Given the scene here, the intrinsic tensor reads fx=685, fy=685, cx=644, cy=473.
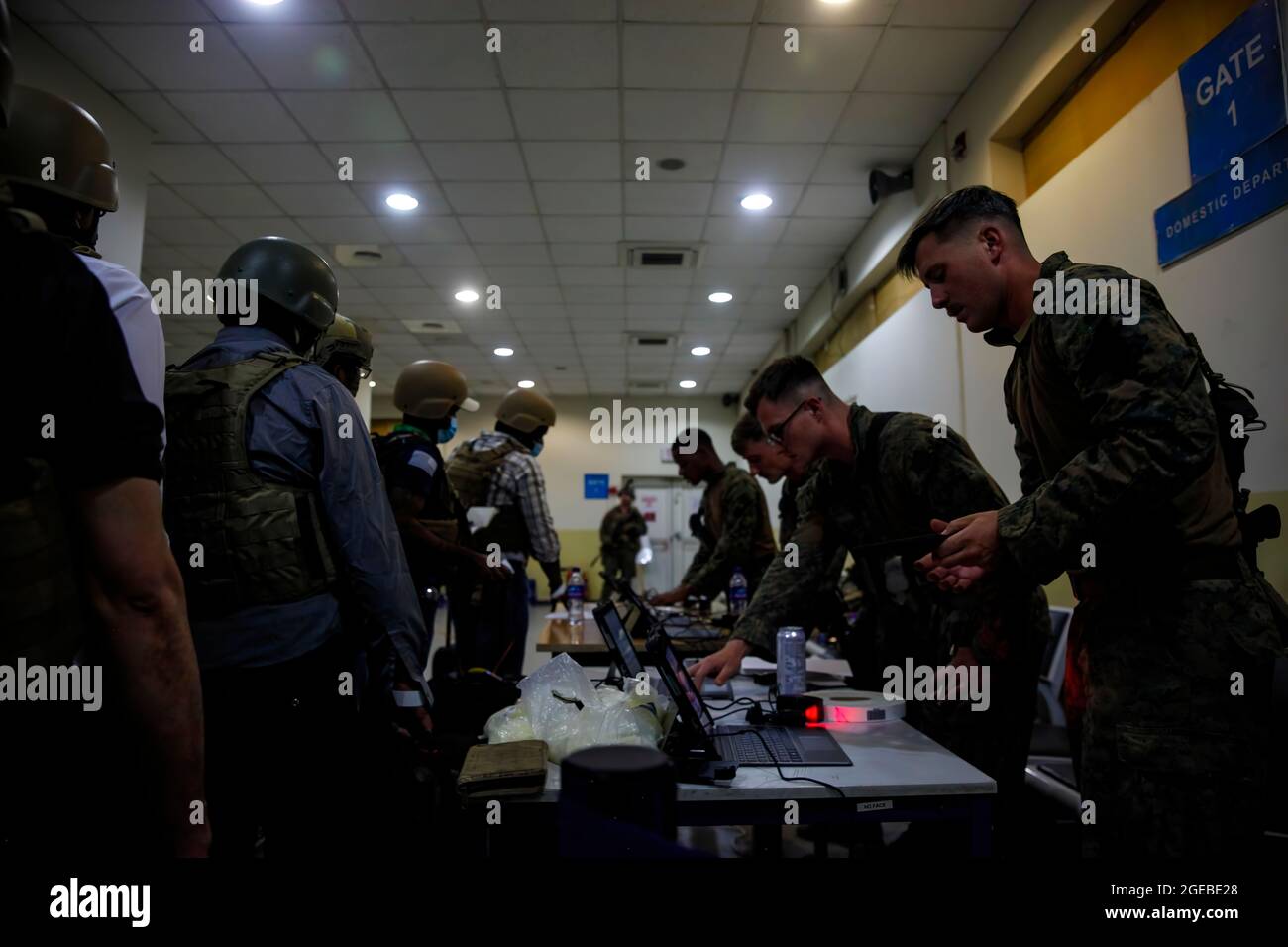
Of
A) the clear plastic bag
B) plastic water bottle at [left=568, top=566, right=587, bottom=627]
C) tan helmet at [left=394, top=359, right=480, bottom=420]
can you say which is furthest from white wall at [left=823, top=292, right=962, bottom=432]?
the clear plastic bag

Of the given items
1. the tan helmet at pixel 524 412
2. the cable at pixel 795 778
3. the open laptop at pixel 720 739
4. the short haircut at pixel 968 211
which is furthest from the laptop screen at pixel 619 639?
the tan helmet at pixel 524 412

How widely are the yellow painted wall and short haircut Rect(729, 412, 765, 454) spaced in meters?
1.71

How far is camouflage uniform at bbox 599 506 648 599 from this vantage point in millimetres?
8992

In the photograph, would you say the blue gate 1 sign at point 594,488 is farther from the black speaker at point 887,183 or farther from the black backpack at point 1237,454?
the black backpack at point 1237,454

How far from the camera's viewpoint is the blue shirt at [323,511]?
1.28 m

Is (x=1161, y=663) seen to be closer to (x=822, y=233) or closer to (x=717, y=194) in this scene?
(x=717, y=194)

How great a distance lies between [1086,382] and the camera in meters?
1.20

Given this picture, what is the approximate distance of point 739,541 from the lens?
3684 millimetres

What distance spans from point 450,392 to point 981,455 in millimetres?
2634

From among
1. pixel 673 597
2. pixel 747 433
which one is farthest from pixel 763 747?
pixel 673 597

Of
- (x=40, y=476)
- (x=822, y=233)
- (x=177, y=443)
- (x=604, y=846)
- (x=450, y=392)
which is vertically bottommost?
(x=604, y=846)

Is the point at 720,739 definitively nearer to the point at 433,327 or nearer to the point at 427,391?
the point at 427,391

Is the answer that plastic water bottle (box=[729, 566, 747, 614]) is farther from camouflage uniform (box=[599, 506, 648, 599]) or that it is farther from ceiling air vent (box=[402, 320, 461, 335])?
camouflage uniform (box=[599, 506, 648, 599])
